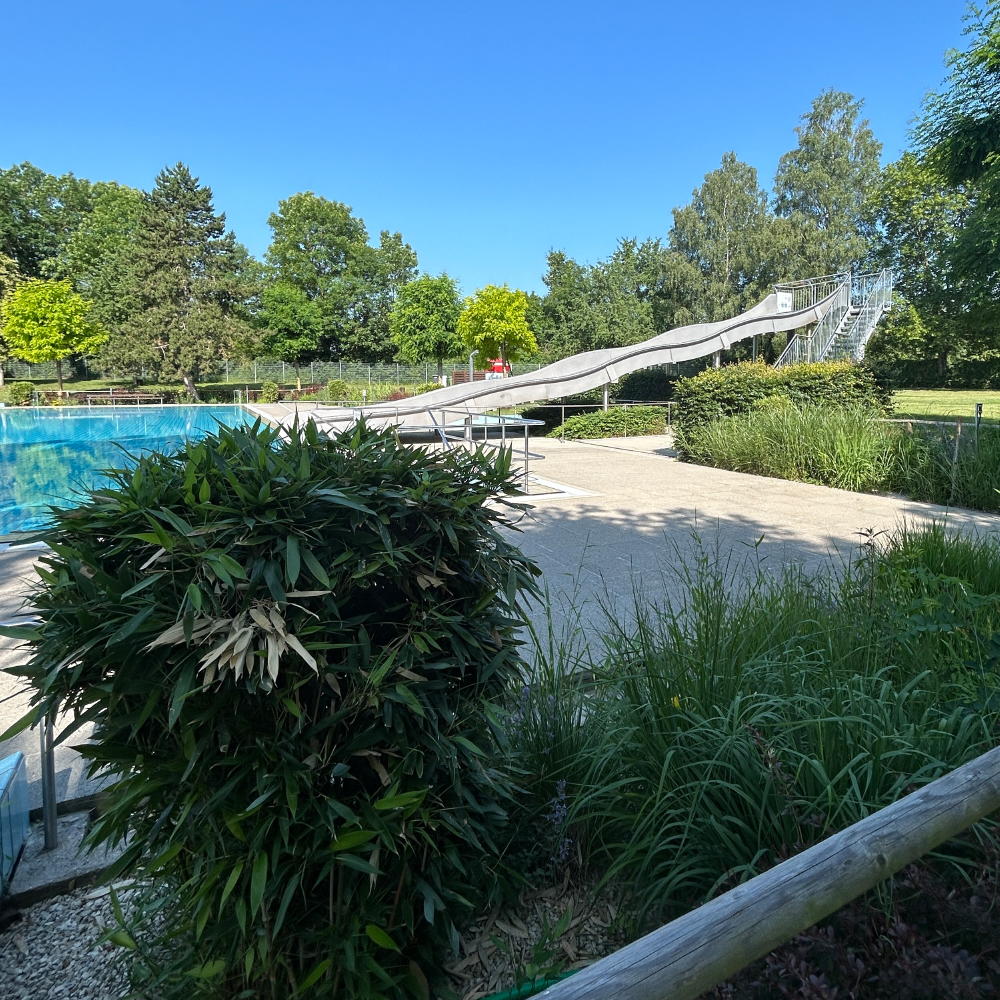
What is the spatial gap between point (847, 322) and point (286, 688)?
24.1m

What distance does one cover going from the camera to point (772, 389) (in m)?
12.8

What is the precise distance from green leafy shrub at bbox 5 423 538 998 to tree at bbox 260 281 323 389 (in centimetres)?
4883

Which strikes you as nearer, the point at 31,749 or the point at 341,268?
the point at 31,749

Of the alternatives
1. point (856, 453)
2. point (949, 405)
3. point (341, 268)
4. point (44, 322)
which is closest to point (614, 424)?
point (856, 453)

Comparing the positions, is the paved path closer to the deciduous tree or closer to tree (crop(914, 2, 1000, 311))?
tree (crop(914, 2, 1000, 311))

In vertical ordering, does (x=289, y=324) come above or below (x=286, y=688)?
above

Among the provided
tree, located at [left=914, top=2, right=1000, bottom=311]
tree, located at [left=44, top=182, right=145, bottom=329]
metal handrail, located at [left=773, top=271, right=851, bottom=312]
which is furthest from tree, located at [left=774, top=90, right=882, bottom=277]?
tree, located at [left=44, top=182, right=145, bottom=329]

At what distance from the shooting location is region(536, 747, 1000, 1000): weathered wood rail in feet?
3.04

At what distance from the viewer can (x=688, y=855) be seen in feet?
6.28

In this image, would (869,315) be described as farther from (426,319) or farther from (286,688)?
(426,319)

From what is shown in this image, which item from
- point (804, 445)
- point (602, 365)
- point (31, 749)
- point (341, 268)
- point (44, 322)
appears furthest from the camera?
point (341, 268)

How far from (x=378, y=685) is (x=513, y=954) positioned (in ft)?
3.12

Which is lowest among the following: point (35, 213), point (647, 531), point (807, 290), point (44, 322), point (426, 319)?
point (647, 531)

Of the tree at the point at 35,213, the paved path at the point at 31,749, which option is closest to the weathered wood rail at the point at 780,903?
the paved path at the point at 31,749
